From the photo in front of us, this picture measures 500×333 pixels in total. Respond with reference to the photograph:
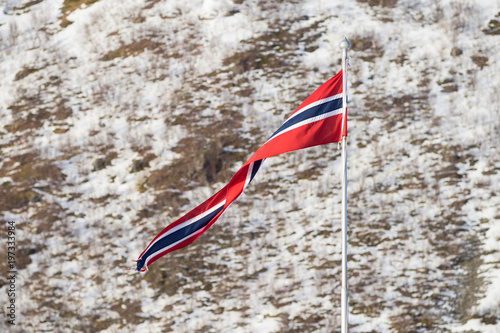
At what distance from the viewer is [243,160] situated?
1412 centimetres

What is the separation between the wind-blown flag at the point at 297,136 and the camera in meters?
6.46

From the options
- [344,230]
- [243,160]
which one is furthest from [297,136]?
[243,160]

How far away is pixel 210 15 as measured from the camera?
18.4 metres

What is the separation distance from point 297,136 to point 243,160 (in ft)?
25.3

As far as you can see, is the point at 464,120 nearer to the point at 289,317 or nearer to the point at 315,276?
the point at 315,276

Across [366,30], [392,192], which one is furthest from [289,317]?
[366,30]

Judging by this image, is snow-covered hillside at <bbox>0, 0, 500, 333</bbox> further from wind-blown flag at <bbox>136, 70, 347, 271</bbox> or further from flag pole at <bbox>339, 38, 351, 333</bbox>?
wind-blown flag at <bbox>136, 70, 347, 271</bbox>

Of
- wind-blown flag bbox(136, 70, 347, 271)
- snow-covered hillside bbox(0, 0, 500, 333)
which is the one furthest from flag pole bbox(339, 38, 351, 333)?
snow-covered hillside bbox(0, 0, 500, 333)

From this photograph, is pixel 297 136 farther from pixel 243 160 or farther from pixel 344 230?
pixel 243 160

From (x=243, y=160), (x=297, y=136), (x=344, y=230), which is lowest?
(x=243, y=160)

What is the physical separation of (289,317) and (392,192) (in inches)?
173

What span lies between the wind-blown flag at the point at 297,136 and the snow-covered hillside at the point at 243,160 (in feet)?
17.5

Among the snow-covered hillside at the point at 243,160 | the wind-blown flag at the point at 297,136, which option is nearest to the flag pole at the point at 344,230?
the wind-blown flag at the point at 297,136

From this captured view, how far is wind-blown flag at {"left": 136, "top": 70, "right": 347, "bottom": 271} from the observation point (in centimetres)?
646
